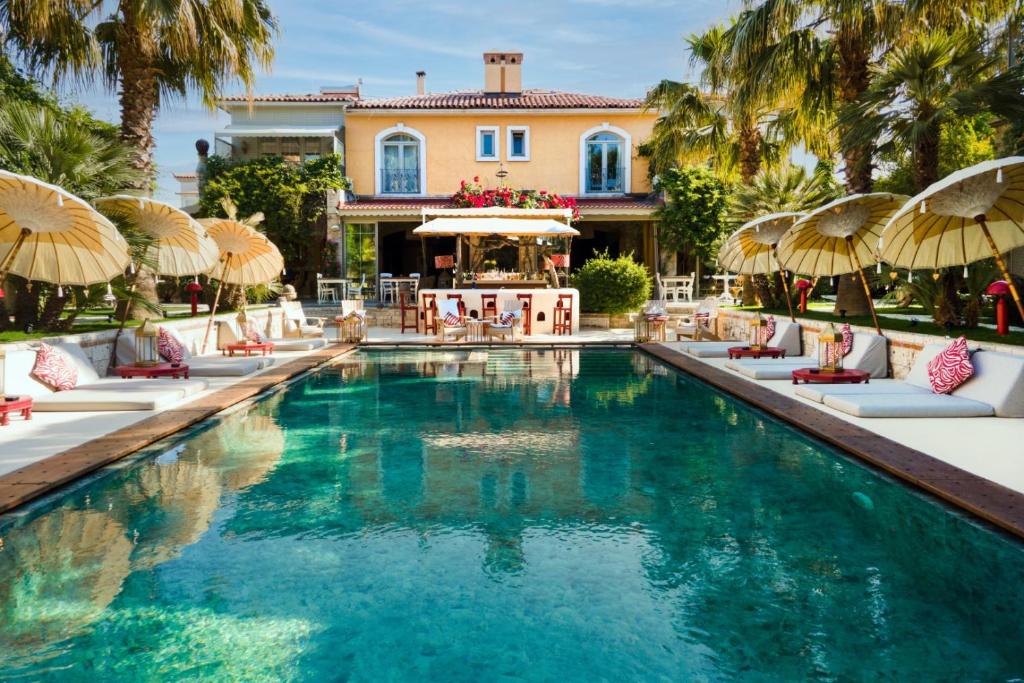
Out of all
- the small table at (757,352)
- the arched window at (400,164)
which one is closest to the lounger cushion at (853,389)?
the small table at (757,352)

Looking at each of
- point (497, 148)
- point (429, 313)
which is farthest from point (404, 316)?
point (497, 148)

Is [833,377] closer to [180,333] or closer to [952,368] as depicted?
[952,368]

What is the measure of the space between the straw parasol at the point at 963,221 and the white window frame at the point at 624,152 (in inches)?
767

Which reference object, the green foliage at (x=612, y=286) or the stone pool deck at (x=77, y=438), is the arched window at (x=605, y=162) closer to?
the green foliage at (x=612, y=286)

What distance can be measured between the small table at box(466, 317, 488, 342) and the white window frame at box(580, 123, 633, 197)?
11.9m

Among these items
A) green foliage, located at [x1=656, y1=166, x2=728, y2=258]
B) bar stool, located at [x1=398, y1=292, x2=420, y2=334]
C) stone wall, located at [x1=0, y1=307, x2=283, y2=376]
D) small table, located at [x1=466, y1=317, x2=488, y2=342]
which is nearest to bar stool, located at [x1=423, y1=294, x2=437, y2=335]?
bar stool, located at [x1=398, y1=292, x2=420, y2=334]

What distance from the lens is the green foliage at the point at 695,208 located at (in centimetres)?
2695

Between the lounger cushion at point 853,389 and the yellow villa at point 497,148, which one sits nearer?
the lounger cushion at point 853,389

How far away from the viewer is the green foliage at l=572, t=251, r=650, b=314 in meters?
23.2

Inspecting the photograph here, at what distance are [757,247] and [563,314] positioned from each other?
5903 millimetres

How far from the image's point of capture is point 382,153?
99.6ft

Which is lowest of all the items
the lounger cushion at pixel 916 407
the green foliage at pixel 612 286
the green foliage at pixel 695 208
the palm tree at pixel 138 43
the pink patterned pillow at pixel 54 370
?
the lounger cushion at pixel 916 407

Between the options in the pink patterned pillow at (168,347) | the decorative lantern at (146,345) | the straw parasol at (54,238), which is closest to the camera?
the straw parasol at (54,238)

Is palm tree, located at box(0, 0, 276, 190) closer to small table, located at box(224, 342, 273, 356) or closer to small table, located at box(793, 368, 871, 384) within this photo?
small table, located at box(224, 342, 273, 356)
